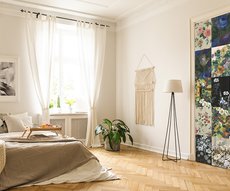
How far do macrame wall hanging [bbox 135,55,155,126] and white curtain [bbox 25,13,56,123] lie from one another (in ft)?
6.40

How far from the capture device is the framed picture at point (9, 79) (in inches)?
210

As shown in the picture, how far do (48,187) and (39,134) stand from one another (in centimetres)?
100

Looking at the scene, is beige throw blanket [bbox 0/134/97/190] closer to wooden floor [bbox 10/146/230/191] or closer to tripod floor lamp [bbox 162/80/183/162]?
wooden floor [bbox 10/146/230/191]

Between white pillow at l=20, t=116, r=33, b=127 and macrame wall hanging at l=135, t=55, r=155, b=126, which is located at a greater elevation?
macrame wall hanging at l=135, t=55, r=155, b=126

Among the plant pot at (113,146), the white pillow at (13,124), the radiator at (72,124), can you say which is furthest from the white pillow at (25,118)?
the plant pot at (113,146)

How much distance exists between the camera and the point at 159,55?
215 inches

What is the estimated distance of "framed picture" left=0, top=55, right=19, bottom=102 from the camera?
534cm

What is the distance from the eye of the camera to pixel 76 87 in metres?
6.42

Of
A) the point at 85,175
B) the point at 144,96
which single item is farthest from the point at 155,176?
the point at 144,96

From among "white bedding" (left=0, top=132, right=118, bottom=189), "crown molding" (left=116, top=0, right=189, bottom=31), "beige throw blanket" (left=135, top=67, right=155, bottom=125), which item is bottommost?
"white bedding" (left=0, top=132, right=118, bottom=189)

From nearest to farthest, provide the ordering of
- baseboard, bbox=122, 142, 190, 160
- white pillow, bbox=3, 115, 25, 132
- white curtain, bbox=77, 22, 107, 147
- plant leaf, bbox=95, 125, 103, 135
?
white pillow, bbox=3, 115, 25, 132 < baseboard, bbox=122, 142, 190, 160 < plant leaf, bbox=95, 125, 103, 135 < white curtain, bbox=77, 22, 107, 147

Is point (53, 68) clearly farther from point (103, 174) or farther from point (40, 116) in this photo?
point (103, 174)

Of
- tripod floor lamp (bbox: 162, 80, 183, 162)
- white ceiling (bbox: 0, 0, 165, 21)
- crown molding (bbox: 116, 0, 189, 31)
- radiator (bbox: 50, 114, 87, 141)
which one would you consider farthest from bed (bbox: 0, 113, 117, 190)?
crown molding (bbox: 116, 0, 189, 31)

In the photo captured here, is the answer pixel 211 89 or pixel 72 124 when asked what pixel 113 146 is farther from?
pixel 211 89
